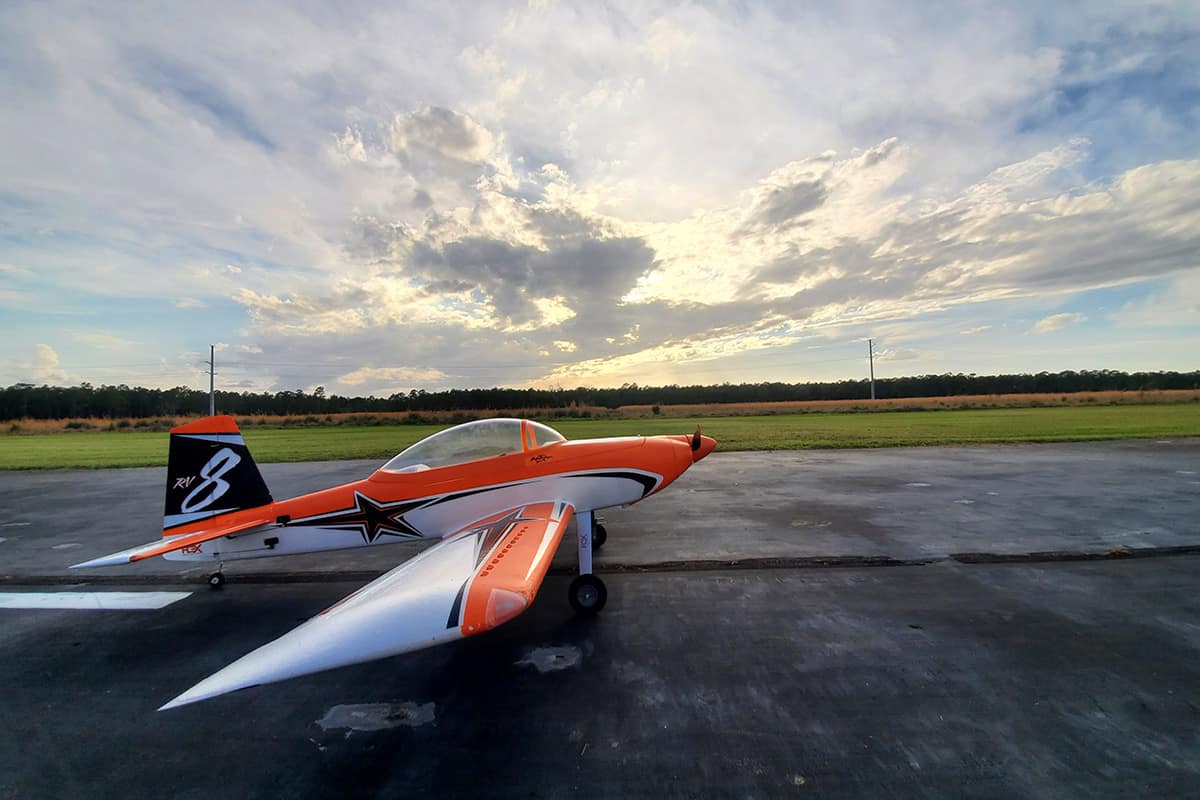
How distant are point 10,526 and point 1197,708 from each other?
1793 centimetres

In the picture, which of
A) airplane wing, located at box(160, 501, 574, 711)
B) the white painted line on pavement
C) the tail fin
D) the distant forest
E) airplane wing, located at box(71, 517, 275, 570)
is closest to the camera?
airplane wing, located at box(160, 501, 574, 711)

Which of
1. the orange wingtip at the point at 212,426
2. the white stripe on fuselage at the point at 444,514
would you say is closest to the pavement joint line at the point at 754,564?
the white stripe on fuselage at the point at 444,514

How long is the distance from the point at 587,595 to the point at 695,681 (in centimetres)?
166

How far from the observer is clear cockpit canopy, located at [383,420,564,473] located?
5785mm

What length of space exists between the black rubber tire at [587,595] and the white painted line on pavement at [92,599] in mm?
5231

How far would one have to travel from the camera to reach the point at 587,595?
5.15 m

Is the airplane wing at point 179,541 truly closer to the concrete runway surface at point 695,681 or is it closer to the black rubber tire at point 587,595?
the concrete runway surface at point 695,681

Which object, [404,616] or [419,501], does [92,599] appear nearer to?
[419,501]

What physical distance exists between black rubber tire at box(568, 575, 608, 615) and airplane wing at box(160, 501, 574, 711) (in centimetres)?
119

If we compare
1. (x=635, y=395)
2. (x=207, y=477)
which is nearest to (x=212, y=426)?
(x=207, y=477)

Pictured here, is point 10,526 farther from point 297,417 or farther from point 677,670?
point 297,417

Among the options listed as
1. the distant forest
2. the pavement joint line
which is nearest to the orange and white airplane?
the pavement joint line

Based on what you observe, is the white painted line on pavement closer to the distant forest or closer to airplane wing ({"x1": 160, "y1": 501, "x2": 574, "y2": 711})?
airplane wing ({"x1": 160, "y1": 501, "x2": 574, "y2": 711})

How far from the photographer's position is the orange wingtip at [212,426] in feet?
19.6
